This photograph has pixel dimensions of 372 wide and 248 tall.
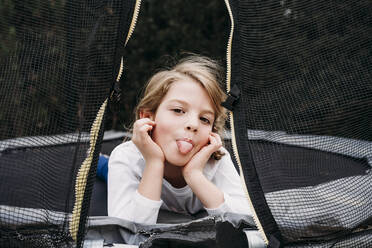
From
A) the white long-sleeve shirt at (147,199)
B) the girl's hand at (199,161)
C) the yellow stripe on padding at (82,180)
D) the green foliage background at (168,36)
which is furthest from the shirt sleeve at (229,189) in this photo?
the green foliage background at (168,36)

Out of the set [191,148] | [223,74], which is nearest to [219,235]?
[191,148]

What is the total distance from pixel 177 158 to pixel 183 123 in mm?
93

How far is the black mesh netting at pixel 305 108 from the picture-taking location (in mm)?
973

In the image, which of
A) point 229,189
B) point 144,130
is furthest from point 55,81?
point 229,189

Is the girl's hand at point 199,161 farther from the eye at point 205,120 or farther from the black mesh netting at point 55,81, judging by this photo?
the black mesh netting at point 55,81

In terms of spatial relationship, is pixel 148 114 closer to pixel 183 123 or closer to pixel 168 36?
pixel 183 123

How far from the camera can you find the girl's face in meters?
1.16

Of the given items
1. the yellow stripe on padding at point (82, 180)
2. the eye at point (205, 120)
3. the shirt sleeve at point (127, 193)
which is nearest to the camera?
the yellow stripe on padding at point (82, 180)

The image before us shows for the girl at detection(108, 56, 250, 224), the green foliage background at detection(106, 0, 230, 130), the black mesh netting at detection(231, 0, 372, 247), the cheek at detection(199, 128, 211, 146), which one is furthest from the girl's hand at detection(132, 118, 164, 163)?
the green foliage background at detection(106, 0, 230, 130)

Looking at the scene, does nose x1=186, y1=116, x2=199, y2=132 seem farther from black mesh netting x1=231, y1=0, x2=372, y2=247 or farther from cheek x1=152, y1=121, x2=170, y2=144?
black mesh netting x1=231, y1=0, x2=372, y2=247

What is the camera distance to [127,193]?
1187 mm

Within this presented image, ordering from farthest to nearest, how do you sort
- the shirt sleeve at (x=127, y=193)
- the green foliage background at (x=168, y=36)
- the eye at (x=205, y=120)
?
the green foliage background at (x=168, y=36) → the eye at (x=205, y=120) → the shirt sleeve at (x=127, y=193)

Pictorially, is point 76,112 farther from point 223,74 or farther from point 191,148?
point 223,74

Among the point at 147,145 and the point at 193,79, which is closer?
the point at 147,145
